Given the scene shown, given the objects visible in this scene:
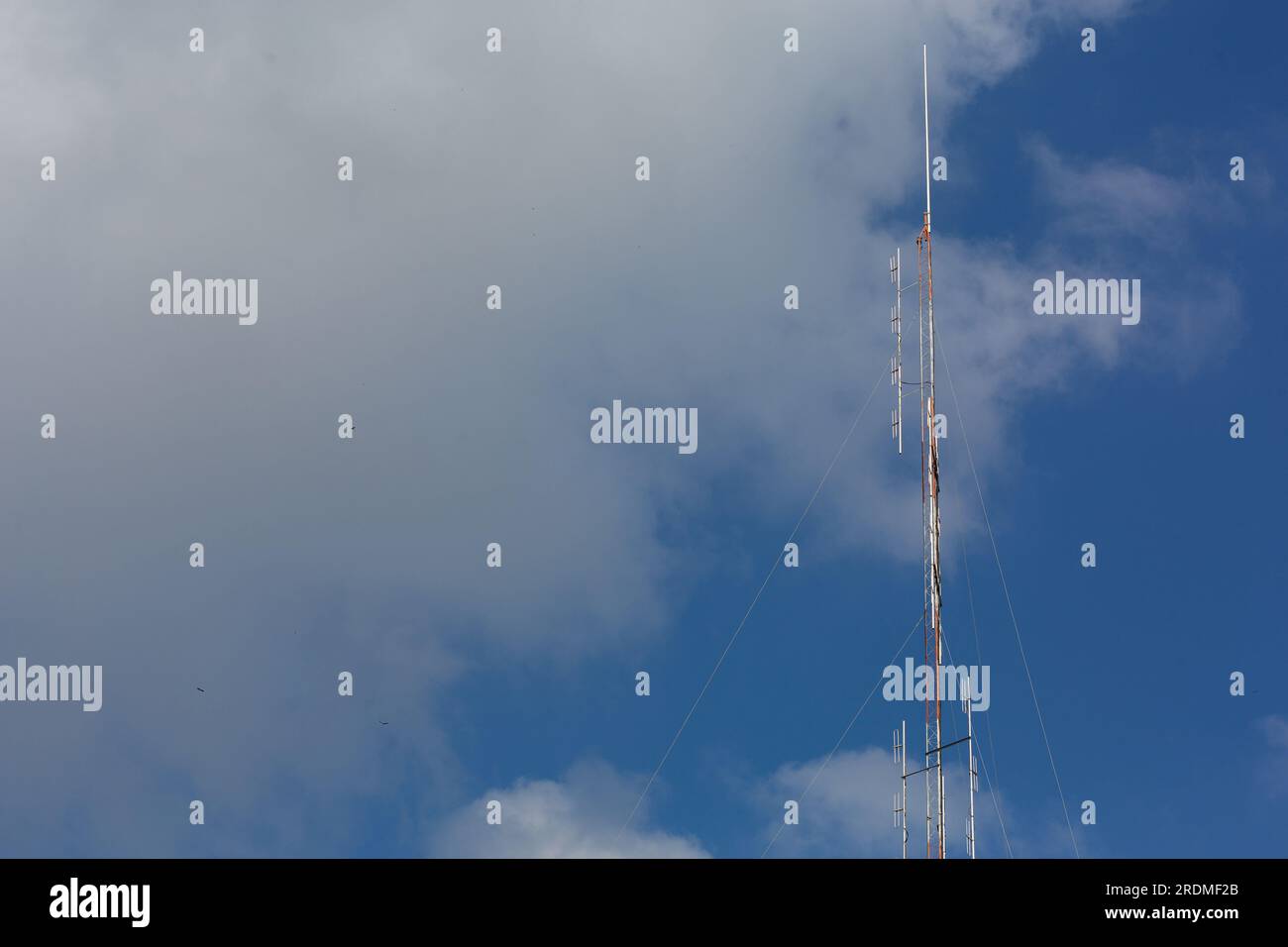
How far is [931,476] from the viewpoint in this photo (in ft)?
164
